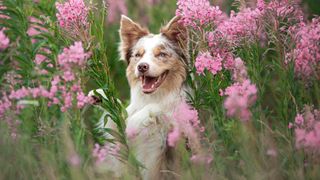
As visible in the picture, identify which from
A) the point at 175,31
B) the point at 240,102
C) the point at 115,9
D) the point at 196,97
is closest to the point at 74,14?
the point at 196,97

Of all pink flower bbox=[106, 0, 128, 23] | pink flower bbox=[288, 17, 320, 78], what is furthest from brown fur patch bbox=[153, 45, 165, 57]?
pink flower bbox=[106, 0, 128, 23]

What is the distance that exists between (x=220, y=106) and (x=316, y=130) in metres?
1.39

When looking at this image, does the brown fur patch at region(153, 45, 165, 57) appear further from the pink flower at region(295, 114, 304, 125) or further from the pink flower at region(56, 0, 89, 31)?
the pink flower at region(295, 114, 304, 125)

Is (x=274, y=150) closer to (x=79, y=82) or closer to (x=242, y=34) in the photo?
(x=242, y=34)

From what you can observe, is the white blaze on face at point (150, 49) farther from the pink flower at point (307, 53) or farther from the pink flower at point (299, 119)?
the pink flower at point (299, 119)

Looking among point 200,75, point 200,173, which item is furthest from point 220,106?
point 200,173

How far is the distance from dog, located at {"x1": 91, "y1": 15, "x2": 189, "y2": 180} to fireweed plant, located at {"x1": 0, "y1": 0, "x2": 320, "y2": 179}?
0.49 meters

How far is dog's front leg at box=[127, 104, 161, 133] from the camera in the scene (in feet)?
20.2

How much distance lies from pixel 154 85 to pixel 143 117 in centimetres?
38

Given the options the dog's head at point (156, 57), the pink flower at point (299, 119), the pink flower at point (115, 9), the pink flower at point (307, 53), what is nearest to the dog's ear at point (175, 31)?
the dog's head at point (156, 57)

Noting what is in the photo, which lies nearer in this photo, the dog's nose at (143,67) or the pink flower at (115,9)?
the dog's nose at (143,67)

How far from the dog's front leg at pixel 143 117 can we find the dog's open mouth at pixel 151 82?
0.19 meters

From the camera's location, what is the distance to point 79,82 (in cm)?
453

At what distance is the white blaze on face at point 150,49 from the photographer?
633cm
